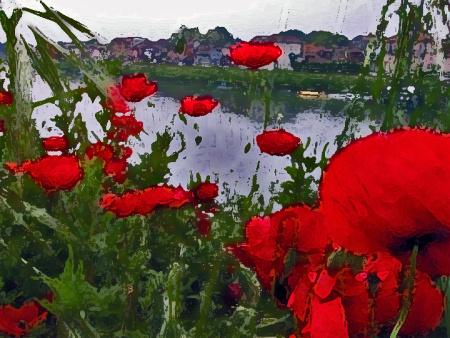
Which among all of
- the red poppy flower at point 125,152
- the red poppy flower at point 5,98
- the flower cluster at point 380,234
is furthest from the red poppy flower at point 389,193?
the red poppy flower at point 125,152

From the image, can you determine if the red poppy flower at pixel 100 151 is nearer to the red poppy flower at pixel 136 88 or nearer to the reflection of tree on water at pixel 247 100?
the red poppy flower at pixel 136 88

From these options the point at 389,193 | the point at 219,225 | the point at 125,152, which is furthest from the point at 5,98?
the point at 389,193

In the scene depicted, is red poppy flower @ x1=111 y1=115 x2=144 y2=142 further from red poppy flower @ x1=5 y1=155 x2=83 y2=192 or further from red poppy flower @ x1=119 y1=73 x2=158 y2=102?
red poppy flower @ x1=5 y1=155 x2=83 y2=192

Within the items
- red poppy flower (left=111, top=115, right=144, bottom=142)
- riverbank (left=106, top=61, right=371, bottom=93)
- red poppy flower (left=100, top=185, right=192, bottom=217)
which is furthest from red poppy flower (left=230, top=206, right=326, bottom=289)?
red poppy flower (left=111, top=115, right=144, bottom=142)

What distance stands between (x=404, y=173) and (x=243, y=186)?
1.36 m

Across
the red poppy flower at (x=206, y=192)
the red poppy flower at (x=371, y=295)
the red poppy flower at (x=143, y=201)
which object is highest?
the red poppy flower at (x=371, y=295)

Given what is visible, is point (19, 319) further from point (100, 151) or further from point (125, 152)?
point (125, 152)

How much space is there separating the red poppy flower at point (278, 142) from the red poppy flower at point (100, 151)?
24 centimetres

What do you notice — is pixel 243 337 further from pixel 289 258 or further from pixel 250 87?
pixel 250 87

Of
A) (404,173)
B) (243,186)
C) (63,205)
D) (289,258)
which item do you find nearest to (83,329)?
(289,258)

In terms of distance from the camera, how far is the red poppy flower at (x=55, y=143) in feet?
3.67

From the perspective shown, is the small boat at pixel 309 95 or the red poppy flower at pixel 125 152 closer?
the red poppy flower at pixel 125 152

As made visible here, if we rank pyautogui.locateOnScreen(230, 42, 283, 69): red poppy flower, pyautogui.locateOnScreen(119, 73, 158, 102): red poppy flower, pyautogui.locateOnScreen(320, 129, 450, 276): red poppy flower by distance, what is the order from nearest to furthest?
pyautogui.locateOnScreen(320, 129, 450, 276): red poppy flower < pyautogui.locateOnScreen(230, 42, 283, 69): red poppy flower < pyautogui.locateOnScreen(119, 73, 158, 102): red poppy flower

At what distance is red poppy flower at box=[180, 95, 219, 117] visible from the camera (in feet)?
4.29
